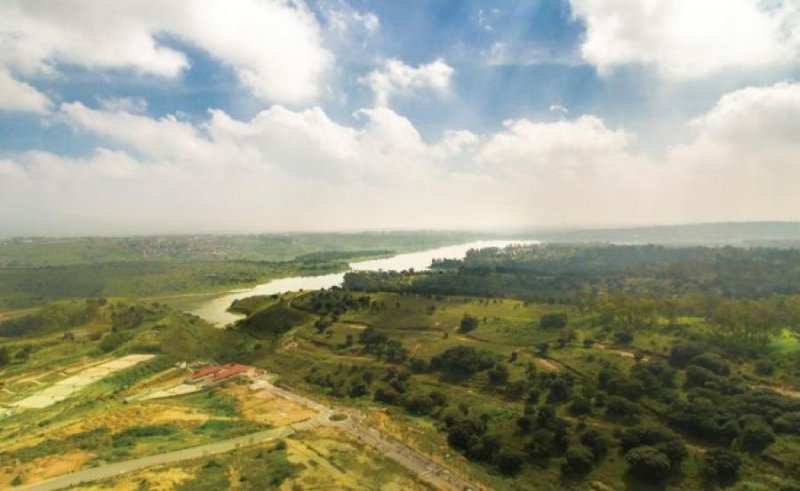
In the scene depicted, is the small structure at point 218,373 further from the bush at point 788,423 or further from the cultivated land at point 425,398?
the bush at point 788,423

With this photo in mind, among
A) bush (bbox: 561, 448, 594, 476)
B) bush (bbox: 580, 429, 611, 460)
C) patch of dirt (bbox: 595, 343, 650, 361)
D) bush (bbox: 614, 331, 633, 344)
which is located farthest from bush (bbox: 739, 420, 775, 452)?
bush (bbox: 614, 331, 633, 344)

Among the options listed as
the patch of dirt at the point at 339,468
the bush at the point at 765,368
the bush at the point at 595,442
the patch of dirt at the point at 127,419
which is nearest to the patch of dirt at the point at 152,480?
the patch of dirt at the point at 339,468

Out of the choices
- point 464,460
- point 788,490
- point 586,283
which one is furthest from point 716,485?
point 586,283

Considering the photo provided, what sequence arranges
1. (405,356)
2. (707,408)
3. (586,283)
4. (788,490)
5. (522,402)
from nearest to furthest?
1. (788,490)
2. (707,408)
3. (522,402)
4. (405,356)
5. (586,283)

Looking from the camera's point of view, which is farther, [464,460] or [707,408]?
[707,408]

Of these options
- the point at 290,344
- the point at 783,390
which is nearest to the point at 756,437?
the point at 783,390

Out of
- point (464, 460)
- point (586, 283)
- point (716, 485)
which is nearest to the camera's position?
point (716, 485)

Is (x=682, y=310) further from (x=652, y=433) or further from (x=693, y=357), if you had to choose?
(x=652, y=433)

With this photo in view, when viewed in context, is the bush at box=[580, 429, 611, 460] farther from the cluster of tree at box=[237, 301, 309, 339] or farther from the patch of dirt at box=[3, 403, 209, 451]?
the cluster of tree at box=[237, 301, 309, 339]
